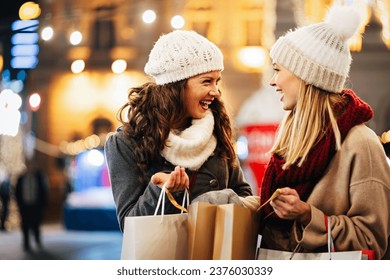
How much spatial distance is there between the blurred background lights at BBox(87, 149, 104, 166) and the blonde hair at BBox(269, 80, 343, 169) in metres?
8.95

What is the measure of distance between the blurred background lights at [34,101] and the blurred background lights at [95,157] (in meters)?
1.58

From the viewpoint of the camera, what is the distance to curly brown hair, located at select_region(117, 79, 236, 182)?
222cm

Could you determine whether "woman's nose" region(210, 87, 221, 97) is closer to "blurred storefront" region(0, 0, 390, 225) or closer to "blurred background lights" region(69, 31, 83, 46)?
"blurred storefront" region(0, 0, 390, 225)

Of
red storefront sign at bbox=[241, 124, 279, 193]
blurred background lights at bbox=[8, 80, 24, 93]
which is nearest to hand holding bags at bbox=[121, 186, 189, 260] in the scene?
blurred background lights at bbox=[8, 80, 24, 93]

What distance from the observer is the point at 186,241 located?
82.3 inches

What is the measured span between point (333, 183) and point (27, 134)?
11.1 m

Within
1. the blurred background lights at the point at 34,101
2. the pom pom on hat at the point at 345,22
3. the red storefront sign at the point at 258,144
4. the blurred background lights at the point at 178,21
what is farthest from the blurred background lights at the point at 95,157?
the pom pom on hat at the point at 345,22

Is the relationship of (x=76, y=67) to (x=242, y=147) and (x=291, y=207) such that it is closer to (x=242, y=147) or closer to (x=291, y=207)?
(x=242, y=147)

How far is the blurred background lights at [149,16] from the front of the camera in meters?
10.1

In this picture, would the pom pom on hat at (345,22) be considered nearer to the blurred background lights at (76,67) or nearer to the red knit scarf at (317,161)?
the red knit scarf at (317,161)

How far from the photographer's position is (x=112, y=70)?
11.7 m

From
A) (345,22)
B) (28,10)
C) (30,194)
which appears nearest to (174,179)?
(345,22)
